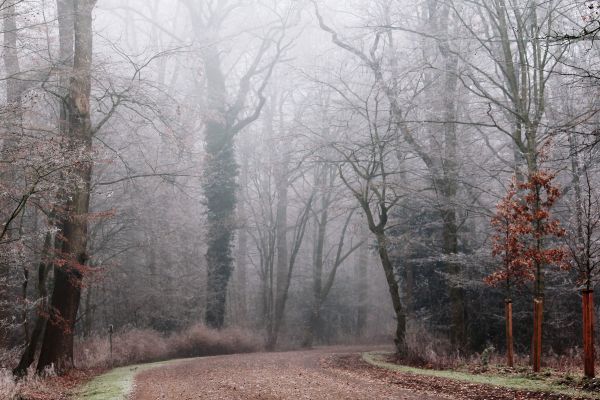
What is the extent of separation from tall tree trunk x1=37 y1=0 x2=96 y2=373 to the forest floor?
2134mm

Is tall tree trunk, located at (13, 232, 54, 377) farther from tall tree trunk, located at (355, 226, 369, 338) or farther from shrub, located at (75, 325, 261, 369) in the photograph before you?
tall tree trunk, located at (355, 226, 369, 338)

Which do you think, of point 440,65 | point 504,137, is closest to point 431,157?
point 440,65

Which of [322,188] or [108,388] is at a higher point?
[322,188]

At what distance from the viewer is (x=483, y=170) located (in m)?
16.5

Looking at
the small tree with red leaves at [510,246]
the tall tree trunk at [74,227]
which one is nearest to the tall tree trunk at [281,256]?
the tall tree trunk at [74,227]

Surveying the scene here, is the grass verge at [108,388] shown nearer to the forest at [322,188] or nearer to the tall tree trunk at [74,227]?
the forest at [322,188]

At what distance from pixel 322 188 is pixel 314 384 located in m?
14.8

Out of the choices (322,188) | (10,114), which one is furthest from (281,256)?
(10,114)

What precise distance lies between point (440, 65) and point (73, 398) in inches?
521

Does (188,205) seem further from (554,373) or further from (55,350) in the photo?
(554,373)

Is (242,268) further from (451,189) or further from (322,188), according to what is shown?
(451,189)

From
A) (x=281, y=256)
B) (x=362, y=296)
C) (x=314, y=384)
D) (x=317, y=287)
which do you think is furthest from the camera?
(x=362, y=296)

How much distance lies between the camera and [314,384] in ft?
36.2

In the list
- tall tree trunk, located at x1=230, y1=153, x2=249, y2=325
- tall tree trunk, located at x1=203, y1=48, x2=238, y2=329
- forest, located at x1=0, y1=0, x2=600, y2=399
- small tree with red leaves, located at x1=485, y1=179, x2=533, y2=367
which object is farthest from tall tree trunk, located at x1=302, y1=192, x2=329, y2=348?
small tree with red leaves, located at x1=485, y1=179, x2=533, y2=367
